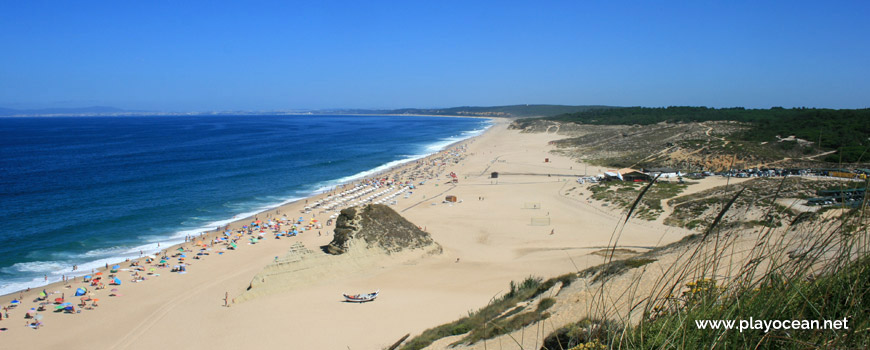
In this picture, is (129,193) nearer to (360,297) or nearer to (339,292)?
(339,292)

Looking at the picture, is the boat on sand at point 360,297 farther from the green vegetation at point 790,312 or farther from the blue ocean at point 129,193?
the green vegetation at point 790,312

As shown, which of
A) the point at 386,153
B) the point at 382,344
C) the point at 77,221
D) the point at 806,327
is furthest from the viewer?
the point at 386,153

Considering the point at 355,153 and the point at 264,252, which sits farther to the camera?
the point at 355,153

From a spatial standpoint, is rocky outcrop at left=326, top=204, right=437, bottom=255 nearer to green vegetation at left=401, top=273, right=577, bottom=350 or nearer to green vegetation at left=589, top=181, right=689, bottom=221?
green vegetation at left=401, top=273, right=577, bottom=350

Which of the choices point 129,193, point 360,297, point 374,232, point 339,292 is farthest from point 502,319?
point 129,193

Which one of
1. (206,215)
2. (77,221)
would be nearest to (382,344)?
(206,215)

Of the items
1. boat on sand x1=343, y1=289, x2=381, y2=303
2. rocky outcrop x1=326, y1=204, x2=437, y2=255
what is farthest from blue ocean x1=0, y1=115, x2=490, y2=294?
boat on sand x1=343, y1=289, x2=381, y2=303

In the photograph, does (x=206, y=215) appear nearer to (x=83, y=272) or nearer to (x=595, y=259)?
(x=83, y=272)
